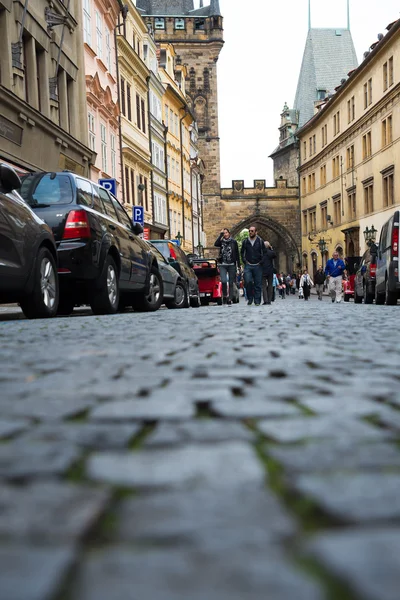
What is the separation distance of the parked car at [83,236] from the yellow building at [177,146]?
3561 cm

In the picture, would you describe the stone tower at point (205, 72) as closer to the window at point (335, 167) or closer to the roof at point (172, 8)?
the roof at point (172, 8)

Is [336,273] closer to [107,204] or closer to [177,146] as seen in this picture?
[107,204]

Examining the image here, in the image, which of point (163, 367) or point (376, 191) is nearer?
point (163, 367)

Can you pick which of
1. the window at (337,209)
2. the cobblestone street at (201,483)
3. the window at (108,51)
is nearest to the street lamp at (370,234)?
the window at (337,209)

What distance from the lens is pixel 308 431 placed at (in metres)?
2.49

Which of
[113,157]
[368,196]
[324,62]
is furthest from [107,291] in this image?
[324,62]

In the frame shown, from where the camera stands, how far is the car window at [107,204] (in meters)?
11.2

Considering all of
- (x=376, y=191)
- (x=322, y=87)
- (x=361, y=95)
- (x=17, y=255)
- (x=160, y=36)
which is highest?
(x=160, y=36)

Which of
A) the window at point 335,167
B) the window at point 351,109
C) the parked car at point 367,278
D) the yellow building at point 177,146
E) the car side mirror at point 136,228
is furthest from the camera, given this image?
the window at point 335,167

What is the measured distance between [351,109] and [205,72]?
88.5 ft

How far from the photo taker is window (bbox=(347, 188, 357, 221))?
5435 cm

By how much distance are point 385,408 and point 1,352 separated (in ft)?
10.2

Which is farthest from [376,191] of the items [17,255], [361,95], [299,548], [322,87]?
[299,548]

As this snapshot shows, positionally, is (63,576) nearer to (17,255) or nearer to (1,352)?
(1,352)
